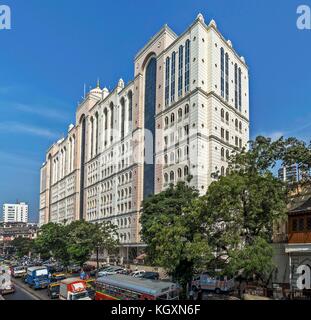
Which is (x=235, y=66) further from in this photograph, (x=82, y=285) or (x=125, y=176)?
(x=82, y=285)

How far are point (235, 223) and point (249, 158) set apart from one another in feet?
19.4

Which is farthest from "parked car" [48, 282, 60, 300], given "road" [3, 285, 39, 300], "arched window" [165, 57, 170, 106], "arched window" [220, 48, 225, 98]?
"arched window" [220, 48, 225, 98]

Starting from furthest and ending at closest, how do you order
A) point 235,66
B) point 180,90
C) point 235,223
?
point 235,66
point 180,90
point 235,223

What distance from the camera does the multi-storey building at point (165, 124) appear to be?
177 ft

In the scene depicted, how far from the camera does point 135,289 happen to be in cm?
2070

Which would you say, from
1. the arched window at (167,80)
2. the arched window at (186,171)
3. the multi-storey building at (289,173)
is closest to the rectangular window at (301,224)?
the multi-storey building at (289,173)

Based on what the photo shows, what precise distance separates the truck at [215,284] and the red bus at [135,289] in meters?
8.82

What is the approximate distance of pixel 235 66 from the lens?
63.3 m

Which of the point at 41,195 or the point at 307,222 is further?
the point at 41,195

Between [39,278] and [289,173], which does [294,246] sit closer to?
[289,173]

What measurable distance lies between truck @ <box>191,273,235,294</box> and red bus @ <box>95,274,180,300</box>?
8.82 m

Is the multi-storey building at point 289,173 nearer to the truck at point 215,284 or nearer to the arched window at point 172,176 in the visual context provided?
the truck at point 215,284
